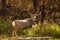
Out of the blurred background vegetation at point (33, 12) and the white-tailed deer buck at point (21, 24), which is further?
the blurred background vegetation at point (33, 12)

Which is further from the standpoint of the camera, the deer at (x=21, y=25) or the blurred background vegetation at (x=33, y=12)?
the blurred background vegetation at (x=33, y=12)

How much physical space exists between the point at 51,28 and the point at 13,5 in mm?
6152

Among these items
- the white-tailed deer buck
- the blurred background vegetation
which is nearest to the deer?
the white-tailed deer buck

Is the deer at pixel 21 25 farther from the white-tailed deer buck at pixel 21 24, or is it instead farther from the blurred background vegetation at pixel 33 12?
the blurred background vegetation at pixel 33 12

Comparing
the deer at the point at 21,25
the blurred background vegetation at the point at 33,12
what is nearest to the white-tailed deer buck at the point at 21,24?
the deer at the point at 21,25

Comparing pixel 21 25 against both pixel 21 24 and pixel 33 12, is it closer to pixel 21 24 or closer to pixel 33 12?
pixel 21 24

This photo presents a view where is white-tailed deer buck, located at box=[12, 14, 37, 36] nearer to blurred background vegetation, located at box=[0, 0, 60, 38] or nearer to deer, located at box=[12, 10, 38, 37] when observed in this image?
deer, located at box=[12, 10, 38, 37]

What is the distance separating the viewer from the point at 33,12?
54.1 feet

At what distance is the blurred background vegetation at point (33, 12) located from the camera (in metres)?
12.9

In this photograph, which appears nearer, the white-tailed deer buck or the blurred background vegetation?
the white-tailed deer buck

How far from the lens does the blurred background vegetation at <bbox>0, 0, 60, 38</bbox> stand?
12.9m

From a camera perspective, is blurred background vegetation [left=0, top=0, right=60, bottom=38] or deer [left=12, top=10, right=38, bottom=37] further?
blurred background vegetation [left=0, top=0, right=60, bottom=38]

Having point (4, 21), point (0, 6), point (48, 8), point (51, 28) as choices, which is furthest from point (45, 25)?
point (0, 6)

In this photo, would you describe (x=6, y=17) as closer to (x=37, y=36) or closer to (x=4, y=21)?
(x=4, y=21)
